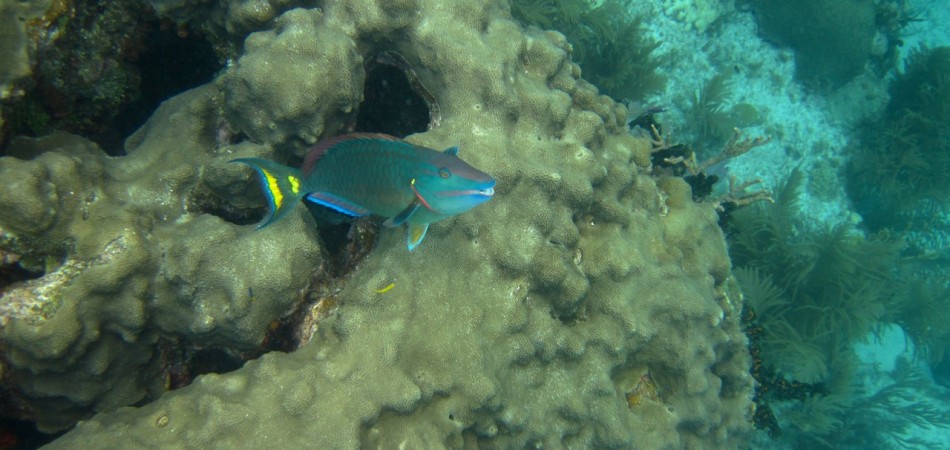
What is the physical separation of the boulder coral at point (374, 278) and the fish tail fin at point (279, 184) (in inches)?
24.7

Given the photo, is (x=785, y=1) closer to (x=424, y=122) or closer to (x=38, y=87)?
(x=424, y=122)

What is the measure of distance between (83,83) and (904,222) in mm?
13202

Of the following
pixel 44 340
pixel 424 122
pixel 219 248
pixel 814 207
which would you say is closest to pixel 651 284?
pixel 424 122

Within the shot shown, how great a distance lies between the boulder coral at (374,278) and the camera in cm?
253

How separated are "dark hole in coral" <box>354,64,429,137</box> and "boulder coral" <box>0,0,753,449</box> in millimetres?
210

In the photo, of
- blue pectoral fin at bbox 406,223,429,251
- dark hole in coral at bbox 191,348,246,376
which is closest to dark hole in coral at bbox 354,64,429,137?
blue pectoral fin at bbox 406,223,429,251

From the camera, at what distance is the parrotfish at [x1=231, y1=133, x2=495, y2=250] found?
209 cm

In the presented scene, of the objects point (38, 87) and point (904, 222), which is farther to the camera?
point (904, 222)

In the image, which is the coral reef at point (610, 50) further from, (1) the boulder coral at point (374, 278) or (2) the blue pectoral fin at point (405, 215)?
(2) the blue pectoral fin at point (405, 215)

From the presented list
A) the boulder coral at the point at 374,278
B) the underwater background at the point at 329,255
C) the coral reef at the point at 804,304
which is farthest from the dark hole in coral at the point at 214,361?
the coral reef at the point at 804,304

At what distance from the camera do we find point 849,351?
7008mm

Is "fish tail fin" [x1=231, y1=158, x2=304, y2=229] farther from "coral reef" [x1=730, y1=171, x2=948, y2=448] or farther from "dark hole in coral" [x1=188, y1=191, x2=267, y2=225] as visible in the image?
"coral reef" [x1=730, y1=171, x2=948, y2=448]

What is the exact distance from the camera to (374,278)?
290 cm

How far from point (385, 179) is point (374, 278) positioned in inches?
38.4
